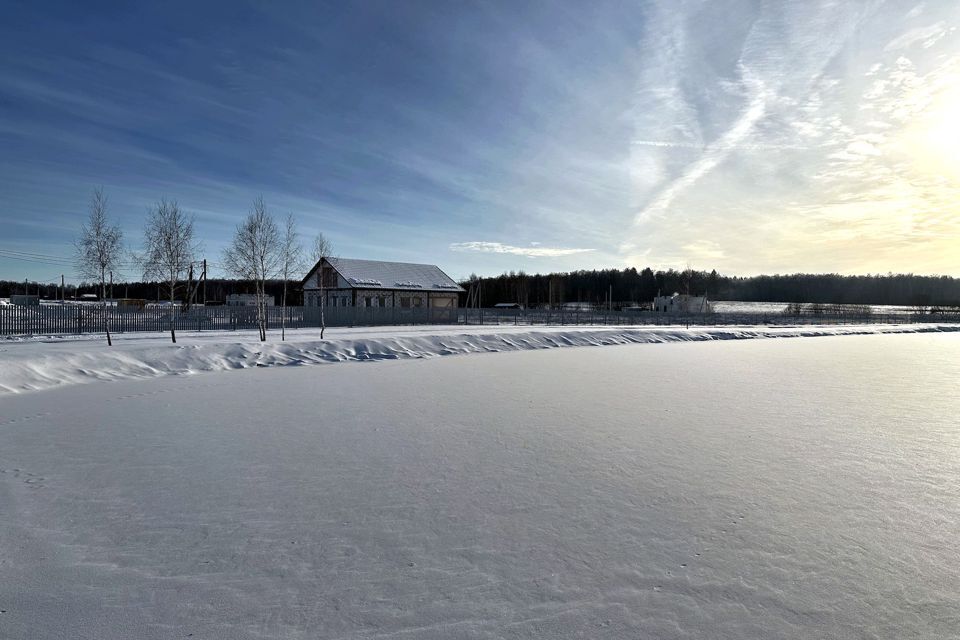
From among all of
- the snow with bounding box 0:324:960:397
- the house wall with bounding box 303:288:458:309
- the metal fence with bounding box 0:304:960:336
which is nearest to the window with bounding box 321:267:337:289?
the house wall with bounding box 303:288:458:309

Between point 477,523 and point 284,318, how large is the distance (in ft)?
92.9

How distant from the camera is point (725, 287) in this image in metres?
156

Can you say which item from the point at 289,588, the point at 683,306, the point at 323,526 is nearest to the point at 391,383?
the point at 323,526

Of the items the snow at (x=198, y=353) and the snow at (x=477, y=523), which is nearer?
the snow at (x=477, y=523)

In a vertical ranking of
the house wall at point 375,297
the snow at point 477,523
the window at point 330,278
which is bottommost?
the snow at point 477,523

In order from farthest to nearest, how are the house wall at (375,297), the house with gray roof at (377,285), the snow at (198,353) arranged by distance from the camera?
the house with gray roof at (377,285), the house wall at (375,297), the snow at (198,353)

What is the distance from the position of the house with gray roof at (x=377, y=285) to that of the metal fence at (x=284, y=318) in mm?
4125

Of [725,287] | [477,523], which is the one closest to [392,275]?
[477,523]

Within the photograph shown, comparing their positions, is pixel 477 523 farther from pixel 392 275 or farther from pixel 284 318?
pixel 392 275

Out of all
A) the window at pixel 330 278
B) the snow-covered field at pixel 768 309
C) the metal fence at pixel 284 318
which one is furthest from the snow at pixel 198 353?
the snow-covered field at pixel 768 309

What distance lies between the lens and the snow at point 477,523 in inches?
109

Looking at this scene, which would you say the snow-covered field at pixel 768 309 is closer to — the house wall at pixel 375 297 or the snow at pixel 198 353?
the house wall at pixel 375 297

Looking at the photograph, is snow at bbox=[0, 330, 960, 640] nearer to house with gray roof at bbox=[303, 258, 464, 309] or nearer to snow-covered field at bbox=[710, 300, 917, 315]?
house with gray roof at bbox=[303, 258, 464, 309]

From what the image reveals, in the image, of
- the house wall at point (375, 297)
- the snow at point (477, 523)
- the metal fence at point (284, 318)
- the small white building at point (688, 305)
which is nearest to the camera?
the snow at point (477, 523)
